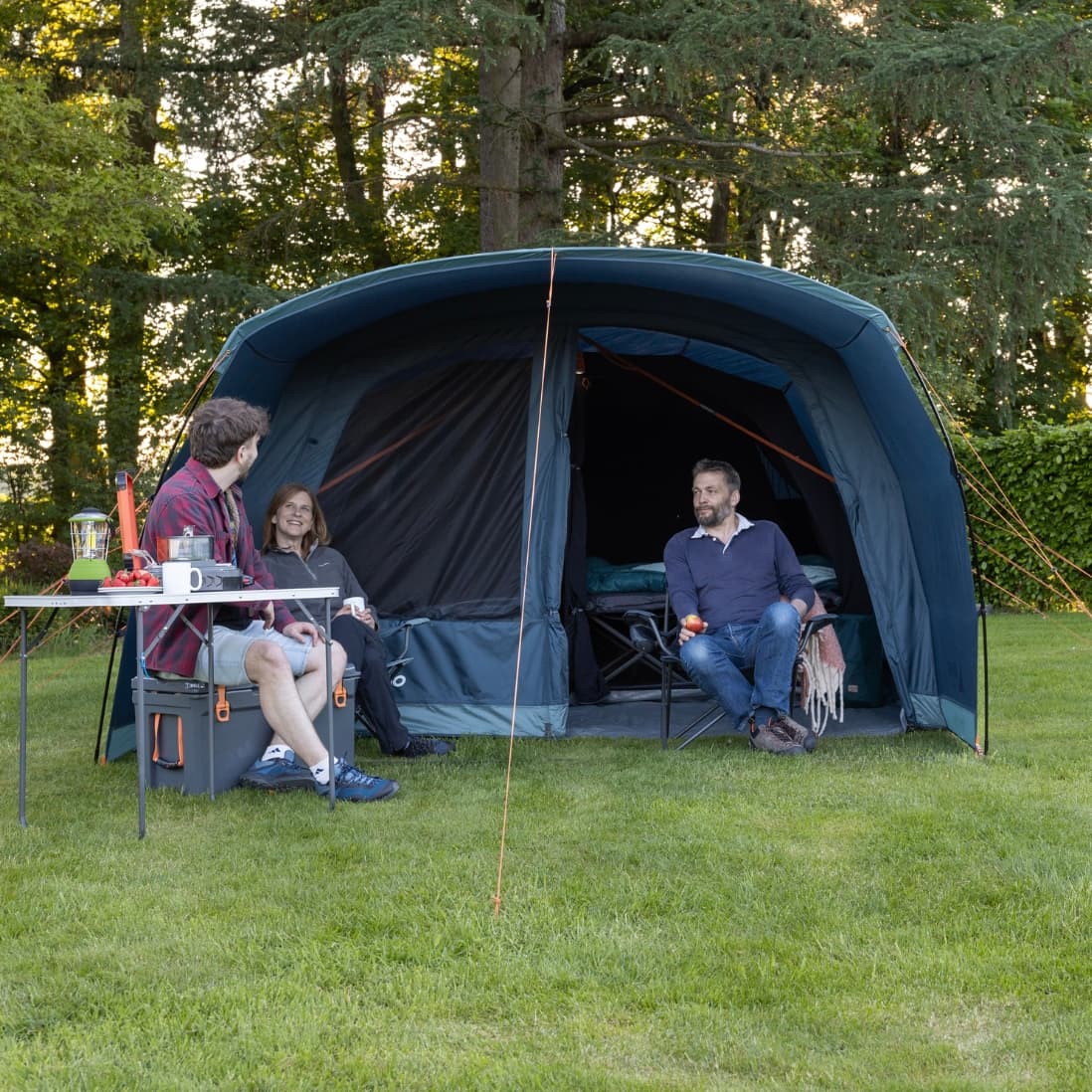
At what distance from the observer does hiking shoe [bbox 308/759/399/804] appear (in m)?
3.66

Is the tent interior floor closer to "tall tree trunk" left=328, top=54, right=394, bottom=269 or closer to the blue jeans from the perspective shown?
the blue jeans

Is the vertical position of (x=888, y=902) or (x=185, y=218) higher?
(x=185, y=218)

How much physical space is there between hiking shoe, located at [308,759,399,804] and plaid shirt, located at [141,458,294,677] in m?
0.45

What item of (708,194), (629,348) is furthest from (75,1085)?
(708,194)

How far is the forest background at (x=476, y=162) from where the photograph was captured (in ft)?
26.4

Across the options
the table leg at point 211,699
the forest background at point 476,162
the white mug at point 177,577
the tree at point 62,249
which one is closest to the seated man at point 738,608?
the table leg at point 211,699

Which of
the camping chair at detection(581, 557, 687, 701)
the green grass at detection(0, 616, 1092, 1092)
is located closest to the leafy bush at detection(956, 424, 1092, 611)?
the camping chair at detection(581, 557, 687, 701)

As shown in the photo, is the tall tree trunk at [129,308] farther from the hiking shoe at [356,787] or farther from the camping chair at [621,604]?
the hiking shoe at [356,787]

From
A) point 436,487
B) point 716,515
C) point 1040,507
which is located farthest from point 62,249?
point 1040,507

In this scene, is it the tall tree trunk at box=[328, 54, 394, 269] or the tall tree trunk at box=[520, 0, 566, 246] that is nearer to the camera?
the tall tree trunk at box=[520, 0, 566, 246]

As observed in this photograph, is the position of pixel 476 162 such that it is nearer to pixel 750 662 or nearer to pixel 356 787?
pixel 750 662

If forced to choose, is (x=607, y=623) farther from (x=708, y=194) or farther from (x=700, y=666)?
(x=708, y=194)

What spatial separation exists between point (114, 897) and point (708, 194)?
949 centimetres

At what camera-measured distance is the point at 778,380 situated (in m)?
5.34
